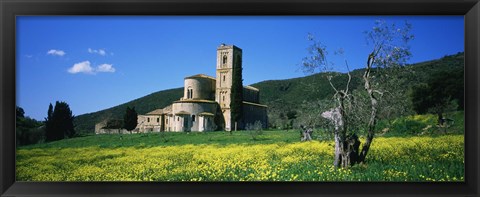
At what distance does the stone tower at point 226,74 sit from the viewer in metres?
7.87

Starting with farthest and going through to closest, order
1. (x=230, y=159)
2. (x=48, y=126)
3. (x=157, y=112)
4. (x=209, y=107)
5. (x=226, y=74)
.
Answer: (x=209, y=107)
(x=226, y=74)
(x=157, y=112)
(x=230, y=159)
(x=48, y=126)

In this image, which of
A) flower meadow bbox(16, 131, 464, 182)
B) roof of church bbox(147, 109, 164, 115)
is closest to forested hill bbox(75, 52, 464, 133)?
roof of church bbox(147, 109, 164, 115)

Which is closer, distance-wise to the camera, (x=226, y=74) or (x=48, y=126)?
(x=48, y=126)

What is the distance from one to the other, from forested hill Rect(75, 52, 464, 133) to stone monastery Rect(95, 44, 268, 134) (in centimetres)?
15

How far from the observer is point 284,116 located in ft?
27.0

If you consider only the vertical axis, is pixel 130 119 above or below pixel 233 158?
above

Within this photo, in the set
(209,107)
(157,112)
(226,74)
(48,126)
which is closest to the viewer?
(48,126)

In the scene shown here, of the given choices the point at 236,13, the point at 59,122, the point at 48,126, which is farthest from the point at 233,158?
the point at 48,126

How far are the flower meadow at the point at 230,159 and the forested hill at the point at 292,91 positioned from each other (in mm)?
455

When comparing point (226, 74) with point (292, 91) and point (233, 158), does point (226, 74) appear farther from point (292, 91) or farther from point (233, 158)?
point (233, 158)

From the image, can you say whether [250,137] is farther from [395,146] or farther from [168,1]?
[168,1]

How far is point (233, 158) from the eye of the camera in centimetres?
811

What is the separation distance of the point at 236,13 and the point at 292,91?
7.65 feet

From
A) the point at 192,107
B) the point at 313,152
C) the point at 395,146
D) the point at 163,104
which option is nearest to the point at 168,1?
the point at 163,104
